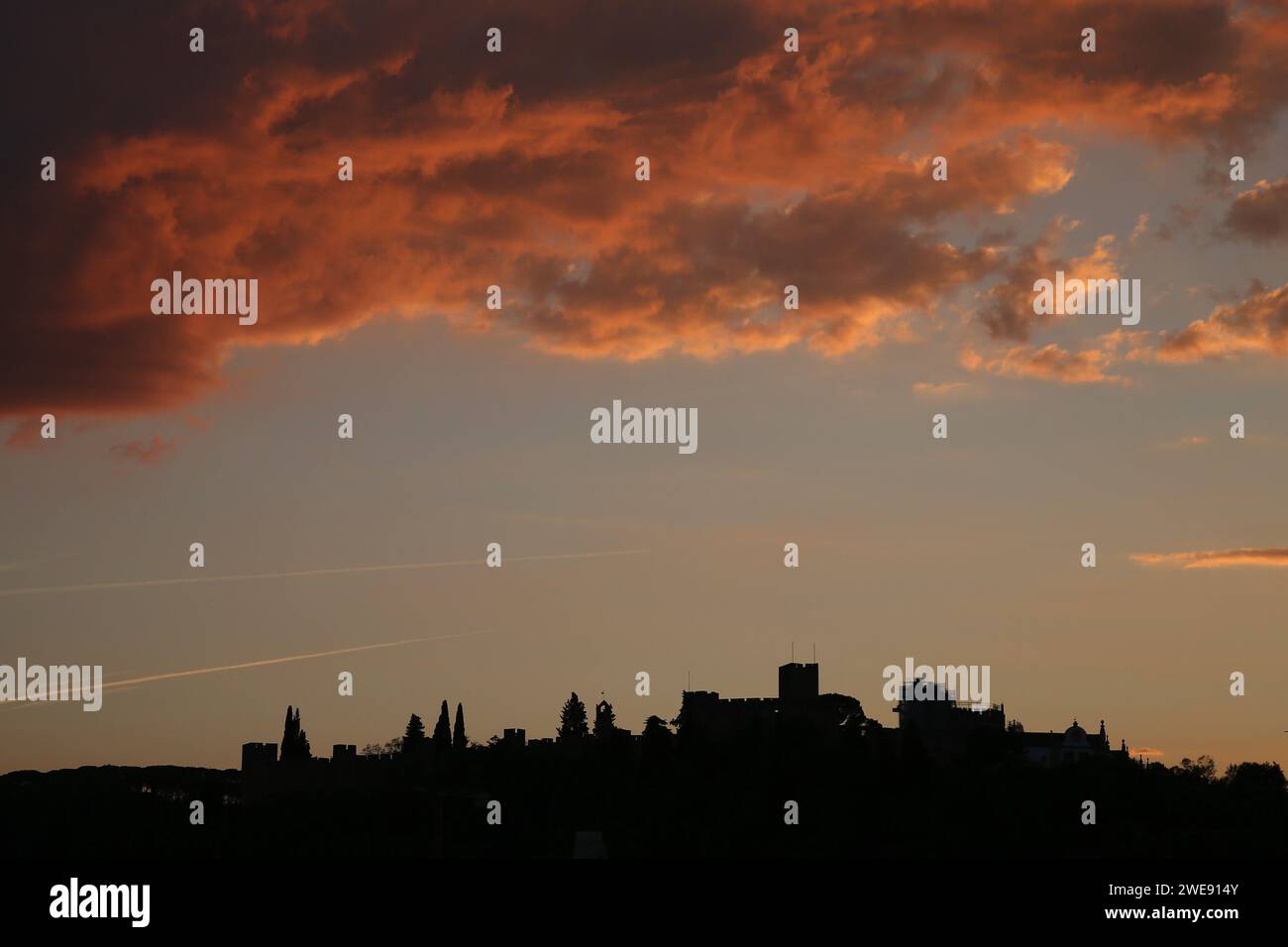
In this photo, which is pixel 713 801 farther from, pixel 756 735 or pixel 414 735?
pixel 414 735

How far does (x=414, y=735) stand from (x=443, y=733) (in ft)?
77.3

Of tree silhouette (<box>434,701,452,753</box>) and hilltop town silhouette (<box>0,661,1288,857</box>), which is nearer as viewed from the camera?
hilltop town silhouette (<box>0,661,1288,857</box>)

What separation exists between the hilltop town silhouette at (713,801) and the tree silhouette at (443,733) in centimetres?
18

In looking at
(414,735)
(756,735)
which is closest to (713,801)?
(756,735)

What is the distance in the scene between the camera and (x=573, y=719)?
600ft

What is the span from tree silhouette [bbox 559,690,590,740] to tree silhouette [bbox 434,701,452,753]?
18366 mm

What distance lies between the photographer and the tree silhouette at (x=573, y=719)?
591 feet

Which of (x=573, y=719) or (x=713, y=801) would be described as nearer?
(x=713, y=801)

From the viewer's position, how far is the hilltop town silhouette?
126 metres
